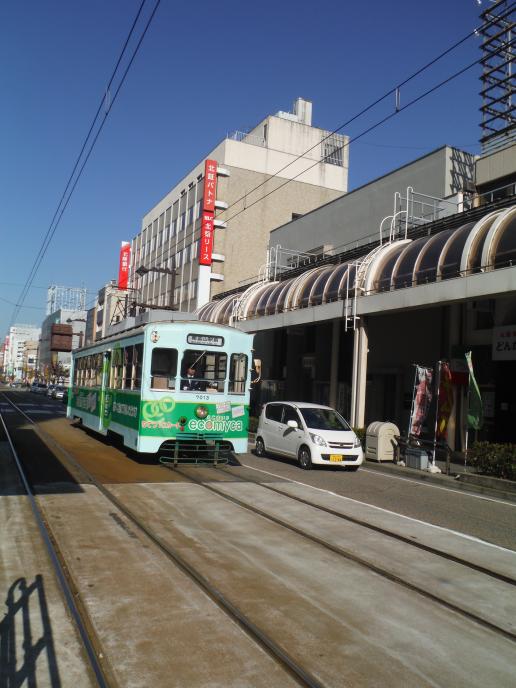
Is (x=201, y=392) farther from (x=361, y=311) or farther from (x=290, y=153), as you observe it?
(x=290, y=153)

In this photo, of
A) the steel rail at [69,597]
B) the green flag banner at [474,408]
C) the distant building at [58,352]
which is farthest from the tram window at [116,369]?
the distant building at [58,352]

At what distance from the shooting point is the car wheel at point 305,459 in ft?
51.1

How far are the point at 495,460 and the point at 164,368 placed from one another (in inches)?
323

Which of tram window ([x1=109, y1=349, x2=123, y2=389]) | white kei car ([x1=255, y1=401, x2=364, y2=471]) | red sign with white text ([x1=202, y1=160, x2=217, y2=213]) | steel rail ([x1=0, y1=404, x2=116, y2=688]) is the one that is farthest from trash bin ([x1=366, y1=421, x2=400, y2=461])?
red sign with white text ([x1=202, y1=160, x2=217, y2=213])

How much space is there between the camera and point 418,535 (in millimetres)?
8508

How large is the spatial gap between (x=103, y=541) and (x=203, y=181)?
48337 millimetres

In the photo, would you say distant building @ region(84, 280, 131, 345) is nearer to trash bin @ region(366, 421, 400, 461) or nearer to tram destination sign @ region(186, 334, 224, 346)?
trash bin @ region(366, 421, 400, 461)

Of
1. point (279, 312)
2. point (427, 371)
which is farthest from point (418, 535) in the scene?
point (279, 312)

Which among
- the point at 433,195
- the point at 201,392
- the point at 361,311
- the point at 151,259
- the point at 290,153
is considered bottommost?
the point at 201,392

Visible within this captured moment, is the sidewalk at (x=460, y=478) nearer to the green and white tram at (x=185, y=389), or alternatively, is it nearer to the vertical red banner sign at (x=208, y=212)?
the green and white tram at (x=185, y=389)

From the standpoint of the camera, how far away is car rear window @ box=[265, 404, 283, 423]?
17.5 m

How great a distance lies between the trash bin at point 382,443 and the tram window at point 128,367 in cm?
806

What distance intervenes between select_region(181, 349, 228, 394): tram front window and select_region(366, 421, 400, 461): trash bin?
22.4 feet

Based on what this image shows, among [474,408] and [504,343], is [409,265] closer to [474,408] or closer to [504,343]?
[504,343]
